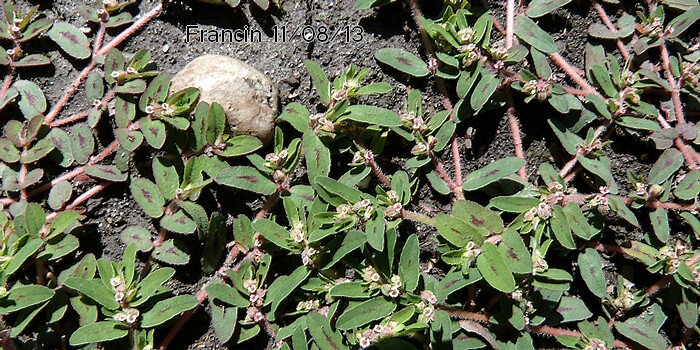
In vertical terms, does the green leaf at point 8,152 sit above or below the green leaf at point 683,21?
below

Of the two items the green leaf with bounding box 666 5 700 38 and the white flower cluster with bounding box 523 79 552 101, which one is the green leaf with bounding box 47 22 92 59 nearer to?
the white flower cluster with bounding box 523 79 552 101

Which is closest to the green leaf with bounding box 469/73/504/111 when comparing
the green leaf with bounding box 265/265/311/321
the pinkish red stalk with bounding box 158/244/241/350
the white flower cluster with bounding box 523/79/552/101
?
Result: the white flower cluster with bounding box 523/79/552/101

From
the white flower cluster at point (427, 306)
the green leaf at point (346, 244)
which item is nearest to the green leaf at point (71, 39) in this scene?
the green leaf at point (346, 244)

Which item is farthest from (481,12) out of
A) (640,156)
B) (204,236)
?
(204,236)

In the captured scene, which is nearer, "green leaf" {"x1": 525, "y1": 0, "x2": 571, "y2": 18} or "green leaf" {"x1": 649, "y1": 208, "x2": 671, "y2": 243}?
"green leaf" {"x1": 649, "y1": 208, "x2": 671, "y2": 243}

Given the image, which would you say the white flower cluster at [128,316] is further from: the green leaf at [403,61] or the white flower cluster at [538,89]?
the white flower cluster at [538,89]

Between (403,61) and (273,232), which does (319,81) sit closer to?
(403,61)
